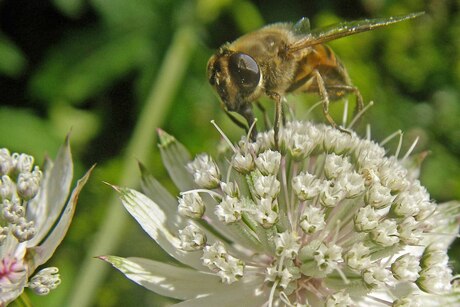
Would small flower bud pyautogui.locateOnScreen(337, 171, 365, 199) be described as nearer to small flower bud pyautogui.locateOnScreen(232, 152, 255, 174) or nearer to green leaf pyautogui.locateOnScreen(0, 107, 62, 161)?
small flower bud pyautogui.locateOnScreen(232, 152, 255, 174)

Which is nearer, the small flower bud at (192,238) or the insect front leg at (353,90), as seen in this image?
the small flower bud at (192,238)

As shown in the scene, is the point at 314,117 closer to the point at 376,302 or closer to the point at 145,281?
the point at 376,302

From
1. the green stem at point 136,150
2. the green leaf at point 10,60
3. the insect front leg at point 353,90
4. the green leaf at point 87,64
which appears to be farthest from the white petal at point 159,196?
the green leaf at point 10,60

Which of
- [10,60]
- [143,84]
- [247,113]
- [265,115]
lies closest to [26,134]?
[10,60]

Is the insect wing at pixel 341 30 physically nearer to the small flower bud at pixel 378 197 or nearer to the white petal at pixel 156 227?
the small flower bud at pixel 378 197

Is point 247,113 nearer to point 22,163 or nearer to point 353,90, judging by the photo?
point 353,90

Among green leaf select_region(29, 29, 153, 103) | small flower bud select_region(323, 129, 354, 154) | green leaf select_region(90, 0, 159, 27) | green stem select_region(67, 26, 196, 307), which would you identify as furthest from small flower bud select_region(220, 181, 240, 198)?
green leaf select_region(90, 0, 159, 27)

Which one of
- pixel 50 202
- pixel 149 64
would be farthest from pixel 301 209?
pixel 149 64
